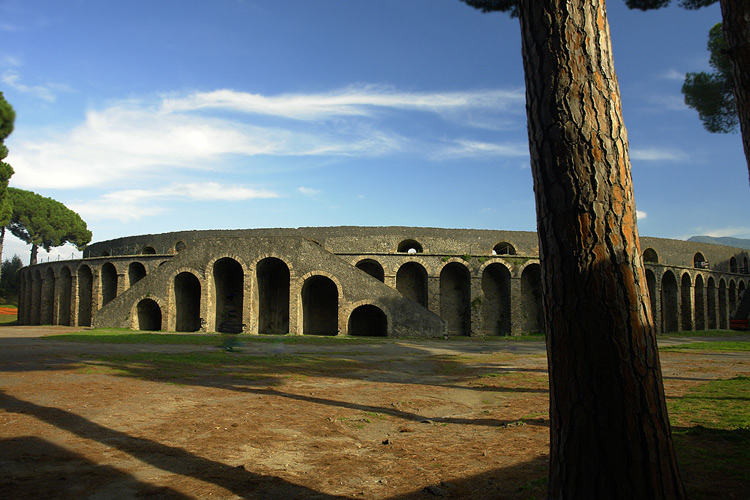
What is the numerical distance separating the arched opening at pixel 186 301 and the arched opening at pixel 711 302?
106 ft

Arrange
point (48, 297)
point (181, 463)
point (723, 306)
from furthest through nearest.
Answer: point (723, 306) < point (48, 297) < point (181, 463)

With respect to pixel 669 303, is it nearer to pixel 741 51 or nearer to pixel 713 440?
pixel 713 440

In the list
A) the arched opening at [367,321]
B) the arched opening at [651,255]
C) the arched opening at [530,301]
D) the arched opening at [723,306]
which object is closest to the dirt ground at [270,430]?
the arched opening at [367,321]

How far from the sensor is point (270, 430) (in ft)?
16.2

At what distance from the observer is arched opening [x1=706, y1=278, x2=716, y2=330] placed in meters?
32.3

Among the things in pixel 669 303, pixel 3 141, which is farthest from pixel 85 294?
pixel 669 303

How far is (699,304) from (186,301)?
102ft

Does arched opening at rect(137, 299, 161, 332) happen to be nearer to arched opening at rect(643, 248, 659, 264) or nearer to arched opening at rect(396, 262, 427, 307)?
arched opening at rect(396, 262, 427, 307)

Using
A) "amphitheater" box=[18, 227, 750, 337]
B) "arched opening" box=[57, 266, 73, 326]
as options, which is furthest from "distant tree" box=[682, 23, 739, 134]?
"arched opening" box=[57, 266, 73, 326]

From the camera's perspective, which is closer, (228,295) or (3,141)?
(228,295)

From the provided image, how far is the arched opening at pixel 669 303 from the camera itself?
29375mm

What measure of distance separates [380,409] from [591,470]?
4.02 m

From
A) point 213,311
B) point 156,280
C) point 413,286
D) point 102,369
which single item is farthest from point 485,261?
point 102,369

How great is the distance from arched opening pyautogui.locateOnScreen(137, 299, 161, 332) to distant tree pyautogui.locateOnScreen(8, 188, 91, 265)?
36.7m
